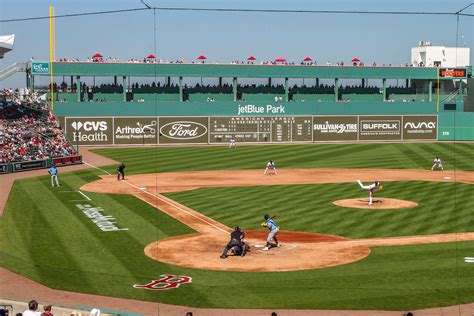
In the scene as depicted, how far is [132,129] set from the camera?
248ft

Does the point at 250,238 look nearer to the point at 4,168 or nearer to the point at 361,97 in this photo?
the point at 4,168

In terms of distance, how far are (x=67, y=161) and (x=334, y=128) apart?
3690cm

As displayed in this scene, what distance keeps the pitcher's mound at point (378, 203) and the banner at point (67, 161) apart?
93.0ft

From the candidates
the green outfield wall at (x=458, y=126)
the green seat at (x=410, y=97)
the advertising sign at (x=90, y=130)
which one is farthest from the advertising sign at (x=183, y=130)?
the green seat at (x=410, y=97)

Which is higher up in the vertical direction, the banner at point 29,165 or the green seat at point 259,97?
the green seat at point 259,97

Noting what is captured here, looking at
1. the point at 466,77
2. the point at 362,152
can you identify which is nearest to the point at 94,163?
the point at 362,152

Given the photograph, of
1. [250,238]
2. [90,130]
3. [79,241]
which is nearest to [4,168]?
[90,130]

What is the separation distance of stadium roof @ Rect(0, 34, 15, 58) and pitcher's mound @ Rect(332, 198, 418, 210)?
121 ft

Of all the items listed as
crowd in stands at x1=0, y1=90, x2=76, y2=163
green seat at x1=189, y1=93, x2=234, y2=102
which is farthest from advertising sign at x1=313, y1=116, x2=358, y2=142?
crowd in stands at x1=0, y1=90, x2=76, y2=163

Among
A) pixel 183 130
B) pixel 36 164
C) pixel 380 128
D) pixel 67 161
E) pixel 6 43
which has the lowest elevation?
pixel 67 161

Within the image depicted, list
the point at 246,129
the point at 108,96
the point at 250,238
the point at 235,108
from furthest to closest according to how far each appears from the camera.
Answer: the point at 108,96 < the point at 235,108 < the point at 246,129 < the point at 250,238

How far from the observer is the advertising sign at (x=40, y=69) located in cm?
7681

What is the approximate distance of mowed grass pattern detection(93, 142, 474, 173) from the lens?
190 ft

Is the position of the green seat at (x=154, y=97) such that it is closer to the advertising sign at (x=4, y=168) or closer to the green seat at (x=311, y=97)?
the green seat at (x=311, y=97)
